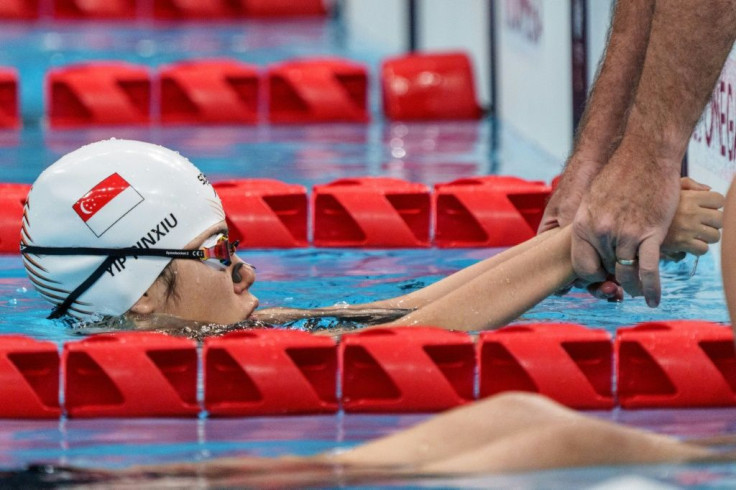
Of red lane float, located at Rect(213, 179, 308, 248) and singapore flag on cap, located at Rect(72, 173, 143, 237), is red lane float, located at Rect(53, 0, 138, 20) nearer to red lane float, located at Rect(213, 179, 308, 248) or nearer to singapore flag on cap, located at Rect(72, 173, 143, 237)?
red lane float, located at Rect(213, 179, 308, 248)

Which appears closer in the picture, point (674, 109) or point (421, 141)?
point (674, 109)

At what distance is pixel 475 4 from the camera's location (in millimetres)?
8156

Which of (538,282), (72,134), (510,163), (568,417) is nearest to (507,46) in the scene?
(510,163)

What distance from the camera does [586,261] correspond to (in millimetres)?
3139

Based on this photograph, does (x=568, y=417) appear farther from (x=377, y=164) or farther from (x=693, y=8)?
(x=377, y=164)

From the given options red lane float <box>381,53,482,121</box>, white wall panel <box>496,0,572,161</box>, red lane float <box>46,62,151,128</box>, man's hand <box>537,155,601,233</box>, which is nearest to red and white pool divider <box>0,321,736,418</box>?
man's hand <box>537,155,601,233</box>

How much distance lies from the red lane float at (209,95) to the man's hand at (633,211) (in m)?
4.63

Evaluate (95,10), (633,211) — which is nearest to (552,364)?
(633,211)

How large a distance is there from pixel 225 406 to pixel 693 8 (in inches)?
48.6

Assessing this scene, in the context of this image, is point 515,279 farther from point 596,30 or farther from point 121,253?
point 596,30

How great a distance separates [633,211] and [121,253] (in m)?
1.17

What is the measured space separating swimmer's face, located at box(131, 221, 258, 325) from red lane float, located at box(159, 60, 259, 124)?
4.06 meters

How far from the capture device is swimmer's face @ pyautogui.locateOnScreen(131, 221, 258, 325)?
11.4 feet

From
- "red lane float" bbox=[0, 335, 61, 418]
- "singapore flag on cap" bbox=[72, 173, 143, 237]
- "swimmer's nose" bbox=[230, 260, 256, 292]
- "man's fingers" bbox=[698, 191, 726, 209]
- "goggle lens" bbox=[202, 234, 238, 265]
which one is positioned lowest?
"red lane float" bbox=[0, 335, 61, 418]
